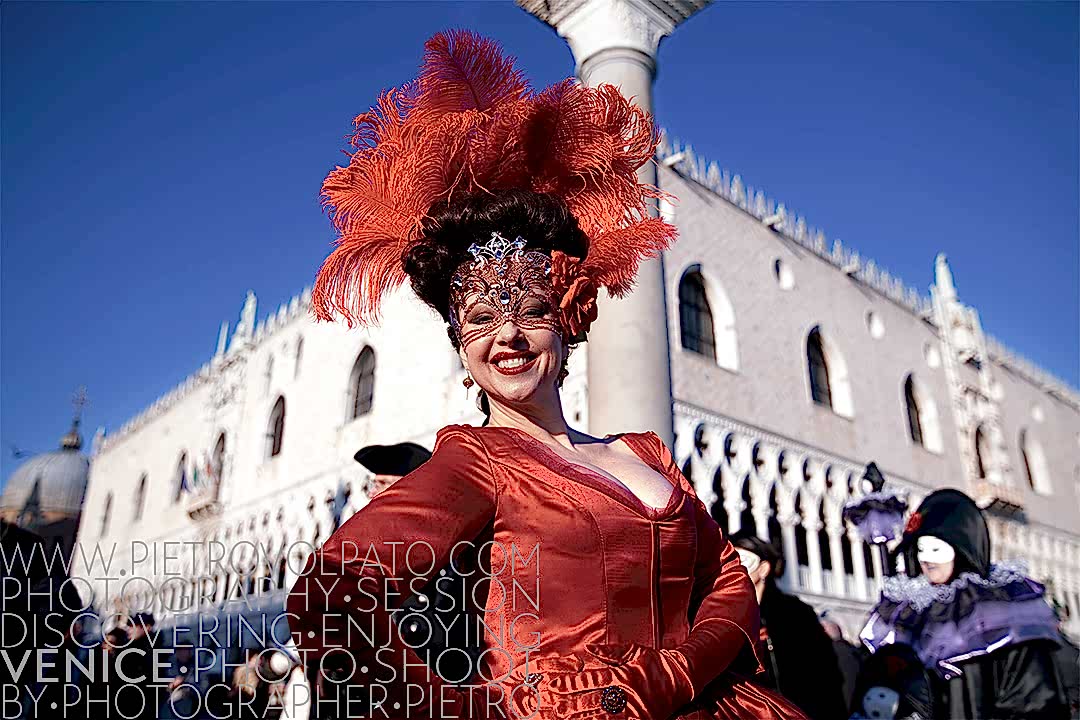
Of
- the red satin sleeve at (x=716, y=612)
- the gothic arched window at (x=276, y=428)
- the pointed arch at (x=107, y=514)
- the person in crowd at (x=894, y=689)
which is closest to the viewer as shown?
the red satin sleeve at (x=716, y=612)

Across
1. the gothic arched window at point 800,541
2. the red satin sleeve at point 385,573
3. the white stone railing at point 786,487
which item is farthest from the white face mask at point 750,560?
the gothic arched window at point 800,541

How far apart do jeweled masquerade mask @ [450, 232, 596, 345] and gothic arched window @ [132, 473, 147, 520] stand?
805 inches

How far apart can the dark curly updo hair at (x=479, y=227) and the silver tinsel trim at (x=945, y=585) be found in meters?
2.21

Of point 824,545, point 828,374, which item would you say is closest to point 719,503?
point 824,545

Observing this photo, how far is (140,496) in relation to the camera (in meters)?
19.6

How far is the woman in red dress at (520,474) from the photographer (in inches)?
43.4

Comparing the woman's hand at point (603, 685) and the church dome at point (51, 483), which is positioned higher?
the church dome at point (51, 483)

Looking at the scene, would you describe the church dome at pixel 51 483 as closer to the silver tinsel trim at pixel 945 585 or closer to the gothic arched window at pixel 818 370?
the gothic arched window at pixel 818 370

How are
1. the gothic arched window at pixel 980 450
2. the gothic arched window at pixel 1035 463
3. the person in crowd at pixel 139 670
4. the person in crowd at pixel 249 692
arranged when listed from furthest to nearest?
the gothic arched window at pixel 1035 463 → the gothic arched window at pixel 980 450 → the person in crowd at pixel 249 692 → the person in crowd at pixel 139 670

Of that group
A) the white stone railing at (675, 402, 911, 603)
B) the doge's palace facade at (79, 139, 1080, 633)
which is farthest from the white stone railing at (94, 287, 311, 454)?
the white stone railing at (675, 402, 911, 603)

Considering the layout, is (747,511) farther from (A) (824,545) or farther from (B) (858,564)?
(A) (824,545)

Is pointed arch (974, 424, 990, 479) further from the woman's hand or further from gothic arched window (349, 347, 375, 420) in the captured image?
the woman's hand

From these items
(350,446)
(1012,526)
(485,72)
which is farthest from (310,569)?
(1012,526)

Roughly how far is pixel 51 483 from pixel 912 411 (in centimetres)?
2962
